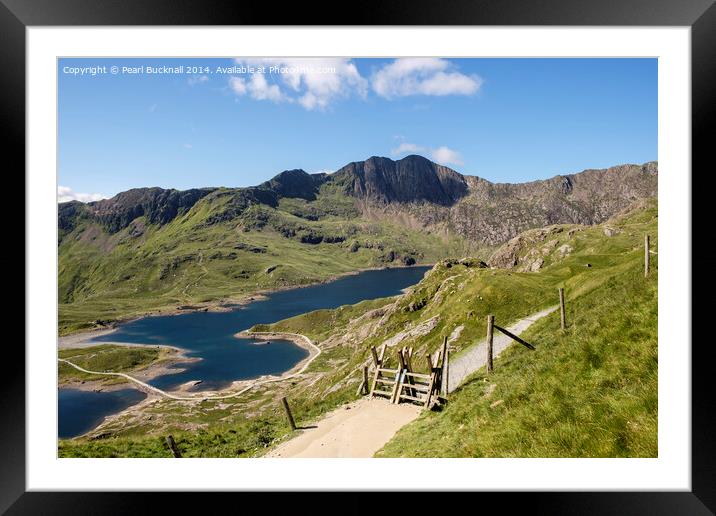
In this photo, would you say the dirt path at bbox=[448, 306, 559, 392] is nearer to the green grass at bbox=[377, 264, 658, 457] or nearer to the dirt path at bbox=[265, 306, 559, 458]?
the dirt path at bbox=[265, 306, 559, 458]

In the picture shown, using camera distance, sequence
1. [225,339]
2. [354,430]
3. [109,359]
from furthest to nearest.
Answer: [225,339]
[109,359]
[354,430]

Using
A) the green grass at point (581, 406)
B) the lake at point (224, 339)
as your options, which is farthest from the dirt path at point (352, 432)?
the lake at point (224, 339)

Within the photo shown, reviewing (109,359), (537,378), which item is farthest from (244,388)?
(537,378)

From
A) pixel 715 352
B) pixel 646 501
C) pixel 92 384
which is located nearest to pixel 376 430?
pixel 646 501

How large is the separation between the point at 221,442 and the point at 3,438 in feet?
46.7

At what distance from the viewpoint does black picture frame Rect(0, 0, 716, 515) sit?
712cm

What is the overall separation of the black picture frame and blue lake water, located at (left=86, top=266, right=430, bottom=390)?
253 feet

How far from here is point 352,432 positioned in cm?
1374

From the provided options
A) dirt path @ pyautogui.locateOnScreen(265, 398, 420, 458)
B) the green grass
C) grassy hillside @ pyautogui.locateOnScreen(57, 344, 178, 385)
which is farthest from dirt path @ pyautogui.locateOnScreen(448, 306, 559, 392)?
grassy hillside @ pyautogui.locateOnScreen(57, 344, 178, 385)

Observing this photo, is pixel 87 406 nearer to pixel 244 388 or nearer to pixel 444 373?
pixel 244 388
